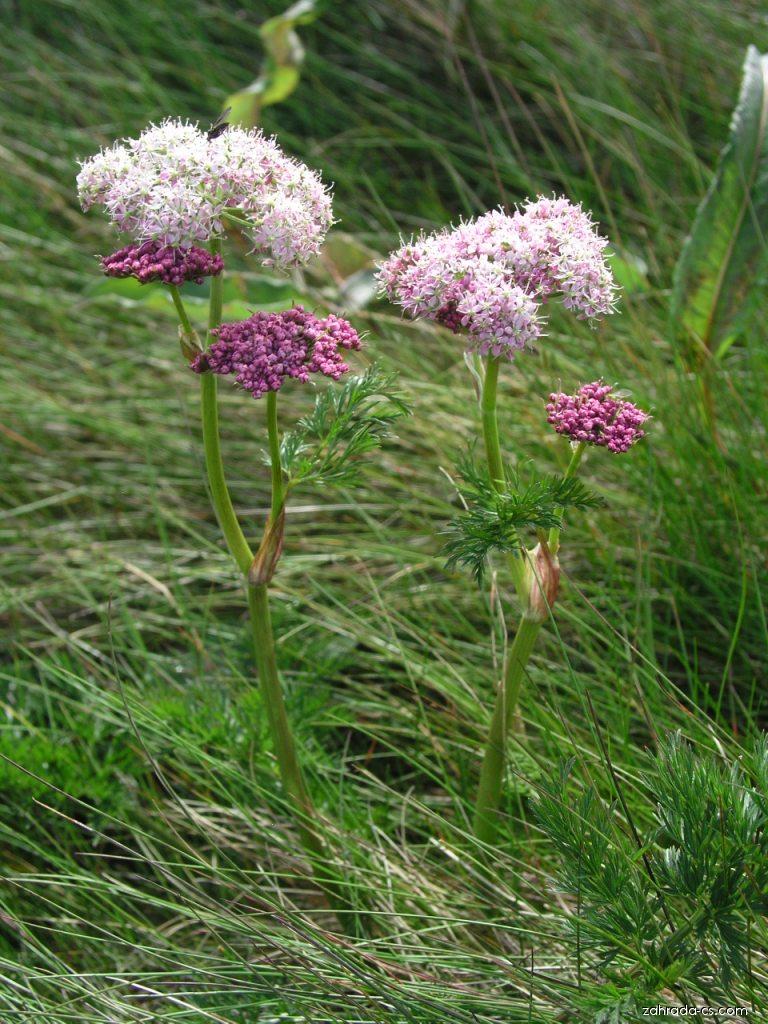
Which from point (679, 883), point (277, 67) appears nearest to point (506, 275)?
point (679, 883)

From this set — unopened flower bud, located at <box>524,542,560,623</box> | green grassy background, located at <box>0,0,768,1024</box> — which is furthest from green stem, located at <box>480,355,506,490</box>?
green grassy background, located at <box>0,0,768,1024</box>

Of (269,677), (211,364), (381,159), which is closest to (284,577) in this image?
(269,677)

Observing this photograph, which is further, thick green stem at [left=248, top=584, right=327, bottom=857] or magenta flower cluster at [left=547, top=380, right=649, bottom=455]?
thick green stem at [left=248, top=584, right=327, bottom=857]

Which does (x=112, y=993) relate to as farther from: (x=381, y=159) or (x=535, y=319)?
(x=381, y=159)

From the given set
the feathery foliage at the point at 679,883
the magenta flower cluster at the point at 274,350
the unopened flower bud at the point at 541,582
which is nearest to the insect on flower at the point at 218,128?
the magenta flower cluster at the point at 274,350

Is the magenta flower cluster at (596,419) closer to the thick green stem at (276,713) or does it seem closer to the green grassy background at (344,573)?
the green grassy background at (344,573)

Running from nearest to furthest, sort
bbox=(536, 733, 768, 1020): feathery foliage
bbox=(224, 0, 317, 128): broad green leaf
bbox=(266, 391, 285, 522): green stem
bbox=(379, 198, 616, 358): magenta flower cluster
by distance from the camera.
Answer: bbox=(536, 733, 768, 1020): feathery foliage, bbox=(379, 198, 616, 358): magenta flower cluster, bbox=(266, 391, 285, 522): green stem, bbox=(224, 0, 317, 128): broad green leaf

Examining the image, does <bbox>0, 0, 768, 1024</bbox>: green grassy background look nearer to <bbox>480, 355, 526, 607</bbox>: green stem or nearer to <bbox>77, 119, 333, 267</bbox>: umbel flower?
<bbox>480, 355, 526, 607</bbox>: green stem
